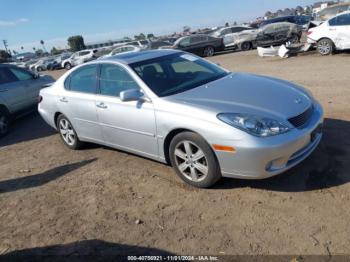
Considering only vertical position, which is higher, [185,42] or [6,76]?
[6,76]

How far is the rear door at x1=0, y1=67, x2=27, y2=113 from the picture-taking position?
8.55 metres

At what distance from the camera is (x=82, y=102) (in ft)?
17.9

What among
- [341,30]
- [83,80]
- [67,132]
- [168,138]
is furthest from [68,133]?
[341,30]

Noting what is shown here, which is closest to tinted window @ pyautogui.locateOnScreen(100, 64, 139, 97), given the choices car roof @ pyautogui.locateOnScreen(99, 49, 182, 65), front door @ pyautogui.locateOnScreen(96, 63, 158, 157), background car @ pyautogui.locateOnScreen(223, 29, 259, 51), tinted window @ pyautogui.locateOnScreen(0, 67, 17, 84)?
front door @ pyautogui.locateOnScreen(96, 63, 158, 157)

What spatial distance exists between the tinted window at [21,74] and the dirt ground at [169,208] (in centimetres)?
426

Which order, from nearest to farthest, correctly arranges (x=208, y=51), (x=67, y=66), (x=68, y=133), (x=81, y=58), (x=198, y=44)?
(x=68, y=133), (x=198, y=44), (x=208, y=51), (x=81, y=58), (x=67, y=66)

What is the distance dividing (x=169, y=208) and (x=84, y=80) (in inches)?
105

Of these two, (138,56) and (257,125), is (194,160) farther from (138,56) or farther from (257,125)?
(138,56)

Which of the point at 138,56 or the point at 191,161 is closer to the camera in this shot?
the point at 191,161

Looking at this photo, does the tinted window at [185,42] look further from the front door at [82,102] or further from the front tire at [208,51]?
the front door at [82,102]

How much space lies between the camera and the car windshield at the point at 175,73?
460cm

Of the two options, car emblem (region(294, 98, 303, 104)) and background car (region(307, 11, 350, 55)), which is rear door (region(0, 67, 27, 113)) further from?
background car (region(307, 11, 350, 55))

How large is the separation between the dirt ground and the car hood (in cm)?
84

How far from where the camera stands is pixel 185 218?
373 centimetres
